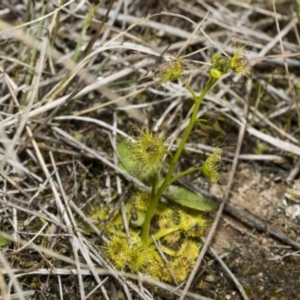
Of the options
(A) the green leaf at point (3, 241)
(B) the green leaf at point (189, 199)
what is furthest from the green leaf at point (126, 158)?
(A) the green leaf at point (3, 241)

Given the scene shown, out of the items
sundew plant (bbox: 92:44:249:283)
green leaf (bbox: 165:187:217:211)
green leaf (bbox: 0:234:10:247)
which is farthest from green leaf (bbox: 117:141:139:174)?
green leaf (bbox: 0:234:10:247)

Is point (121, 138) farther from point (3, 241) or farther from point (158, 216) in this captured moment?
point (3, 241)

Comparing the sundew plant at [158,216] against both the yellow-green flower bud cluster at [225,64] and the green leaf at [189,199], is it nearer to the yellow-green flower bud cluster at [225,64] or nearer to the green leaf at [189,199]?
the green leaf at [189,199]

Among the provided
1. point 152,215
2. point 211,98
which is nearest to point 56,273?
point 152,215

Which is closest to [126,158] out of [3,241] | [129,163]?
[129,163]

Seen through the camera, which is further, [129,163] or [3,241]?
[129,163]

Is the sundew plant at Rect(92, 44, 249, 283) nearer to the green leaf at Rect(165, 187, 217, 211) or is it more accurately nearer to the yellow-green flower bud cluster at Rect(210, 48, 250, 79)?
the green leaf at Rect(165, 187, 217, 211)
